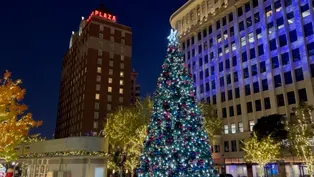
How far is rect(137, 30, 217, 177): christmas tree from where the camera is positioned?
48.8 ft

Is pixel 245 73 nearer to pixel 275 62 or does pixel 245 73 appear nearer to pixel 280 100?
pixel 275 62

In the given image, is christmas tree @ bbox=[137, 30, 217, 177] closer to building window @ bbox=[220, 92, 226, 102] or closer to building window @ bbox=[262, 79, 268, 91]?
building window @ bbox=[262, 79, 268, 91]

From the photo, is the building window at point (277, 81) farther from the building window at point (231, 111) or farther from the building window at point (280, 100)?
the building window at point (231, 111)

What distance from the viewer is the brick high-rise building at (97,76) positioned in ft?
283

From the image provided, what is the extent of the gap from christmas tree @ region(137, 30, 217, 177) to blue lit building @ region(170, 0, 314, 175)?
1302 inches

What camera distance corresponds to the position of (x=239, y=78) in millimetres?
53844

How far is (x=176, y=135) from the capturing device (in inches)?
603

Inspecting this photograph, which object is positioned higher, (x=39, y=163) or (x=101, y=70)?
(x=101, y=70)

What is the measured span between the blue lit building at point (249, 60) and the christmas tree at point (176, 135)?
1302 inches

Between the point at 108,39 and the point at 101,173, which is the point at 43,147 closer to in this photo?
the point at 101,173

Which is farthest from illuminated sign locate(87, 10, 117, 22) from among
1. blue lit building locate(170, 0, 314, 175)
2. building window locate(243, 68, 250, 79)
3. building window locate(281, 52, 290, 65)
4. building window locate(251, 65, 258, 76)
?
building window locate(281, 52, 290, 65)

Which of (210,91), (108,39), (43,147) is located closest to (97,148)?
(43,147)

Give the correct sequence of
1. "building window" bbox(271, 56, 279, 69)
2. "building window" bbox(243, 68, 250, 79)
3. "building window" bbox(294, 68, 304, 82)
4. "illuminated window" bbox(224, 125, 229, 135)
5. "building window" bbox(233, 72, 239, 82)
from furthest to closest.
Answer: "illuminated window" bbox(224, 125, 229, 135) → "building window" bbox(233, 72, 239, 82) → "building window" bbox(243, 68, 250, 79) → "building window" bbox(271, 56, 279, 69) → "building window" bbox(294, 68, 304, 82)

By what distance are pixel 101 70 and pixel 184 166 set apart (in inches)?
3158
